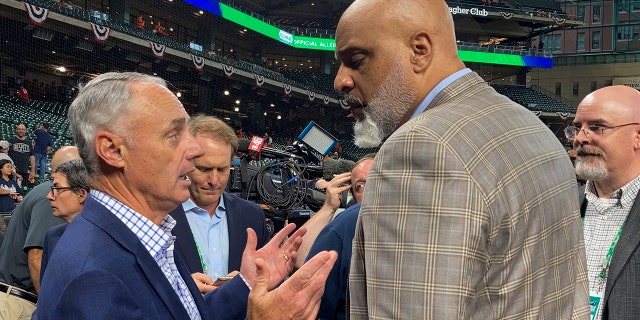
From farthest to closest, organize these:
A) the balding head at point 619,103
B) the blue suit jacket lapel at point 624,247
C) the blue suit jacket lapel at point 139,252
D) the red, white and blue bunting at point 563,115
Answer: the red, white and blue bunting at point 563,115, the balding head at point 619,103, the blue suit jacket lapel at point 624,247, the blue suit jacket lapel at point 139,252

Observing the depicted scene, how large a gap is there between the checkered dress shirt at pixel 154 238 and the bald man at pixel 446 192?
0.52m

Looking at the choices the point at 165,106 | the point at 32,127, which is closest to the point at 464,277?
the point at 165,106

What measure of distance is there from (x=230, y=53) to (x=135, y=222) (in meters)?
30.4

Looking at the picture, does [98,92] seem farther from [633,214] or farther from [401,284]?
[633,214]

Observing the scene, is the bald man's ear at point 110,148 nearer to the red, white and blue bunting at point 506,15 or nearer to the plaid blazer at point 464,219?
the plaid blazer at point 464,219

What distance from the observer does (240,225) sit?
2.91 m

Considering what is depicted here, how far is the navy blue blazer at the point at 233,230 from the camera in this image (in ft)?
8.59

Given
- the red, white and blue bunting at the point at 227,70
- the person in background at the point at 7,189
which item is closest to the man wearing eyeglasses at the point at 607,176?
the person in background at the point at 7,189

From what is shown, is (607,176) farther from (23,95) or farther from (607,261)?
(23,95)

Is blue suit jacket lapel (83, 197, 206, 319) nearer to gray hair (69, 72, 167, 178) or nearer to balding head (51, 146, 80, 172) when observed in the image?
gray hair (69, 72, 167, 178)

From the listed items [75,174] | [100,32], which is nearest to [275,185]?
[75,174]

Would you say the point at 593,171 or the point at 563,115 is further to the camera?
the point at 563,115

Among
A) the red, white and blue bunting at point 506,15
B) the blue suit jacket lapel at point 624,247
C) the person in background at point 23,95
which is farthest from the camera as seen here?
the red, white and blue bunting at point 506,15

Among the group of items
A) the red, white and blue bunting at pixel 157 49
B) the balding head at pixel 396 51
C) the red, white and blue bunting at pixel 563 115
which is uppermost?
the red, white and blue bunting at pixel 563 115
